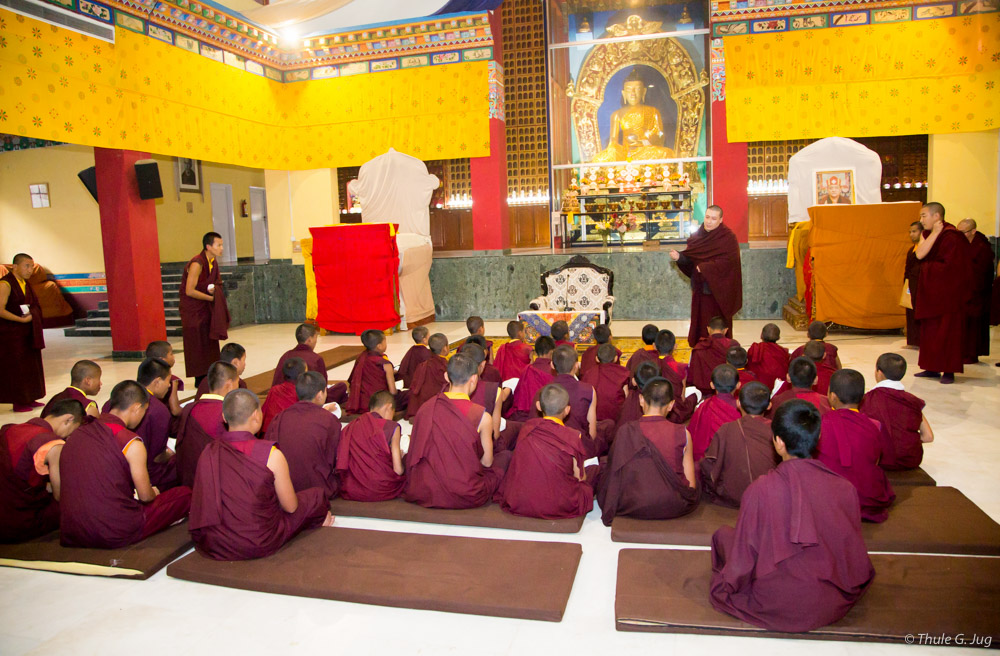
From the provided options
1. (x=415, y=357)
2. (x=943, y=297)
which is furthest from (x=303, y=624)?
(x=943, y=297)

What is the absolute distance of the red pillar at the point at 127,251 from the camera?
28.7 feet

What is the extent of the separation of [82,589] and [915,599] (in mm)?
3505

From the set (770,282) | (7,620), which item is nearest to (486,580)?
(7,620)

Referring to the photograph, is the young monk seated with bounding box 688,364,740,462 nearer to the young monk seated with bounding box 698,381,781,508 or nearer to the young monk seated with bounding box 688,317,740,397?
the young monk seated with bounding box 698,381,781,508

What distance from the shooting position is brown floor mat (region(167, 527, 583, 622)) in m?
2.94

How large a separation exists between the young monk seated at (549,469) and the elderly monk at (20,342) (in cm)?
501

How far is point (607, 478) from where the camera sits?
12.2 ft

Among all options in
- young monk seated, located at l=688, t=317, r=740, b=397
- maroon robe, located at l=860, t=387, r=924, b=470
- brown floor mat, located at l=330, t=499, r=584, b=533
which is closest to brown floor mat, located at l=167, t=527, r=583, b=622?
brown floor mat, located at l=330, t=499, r=584, b=533

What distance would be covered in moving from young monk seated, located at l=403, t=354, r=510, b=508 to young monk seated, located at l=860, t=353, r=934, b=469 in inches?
86.6

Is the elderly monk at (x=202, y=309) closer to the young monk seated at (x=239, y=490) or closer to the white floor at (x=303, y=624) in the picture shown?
the white floor at (x=303, y=624)

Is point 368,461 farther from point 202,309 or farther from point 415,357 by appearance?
point 202,309

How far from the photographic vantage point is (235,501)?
3271 mm

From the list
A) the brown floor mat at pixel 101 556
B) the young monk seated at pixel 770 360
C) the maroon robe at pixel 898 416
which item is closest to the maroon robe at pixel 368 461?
the brown floor mat at pixel 101 556

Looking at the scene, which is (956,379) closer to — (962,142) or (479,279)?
(962,142)
